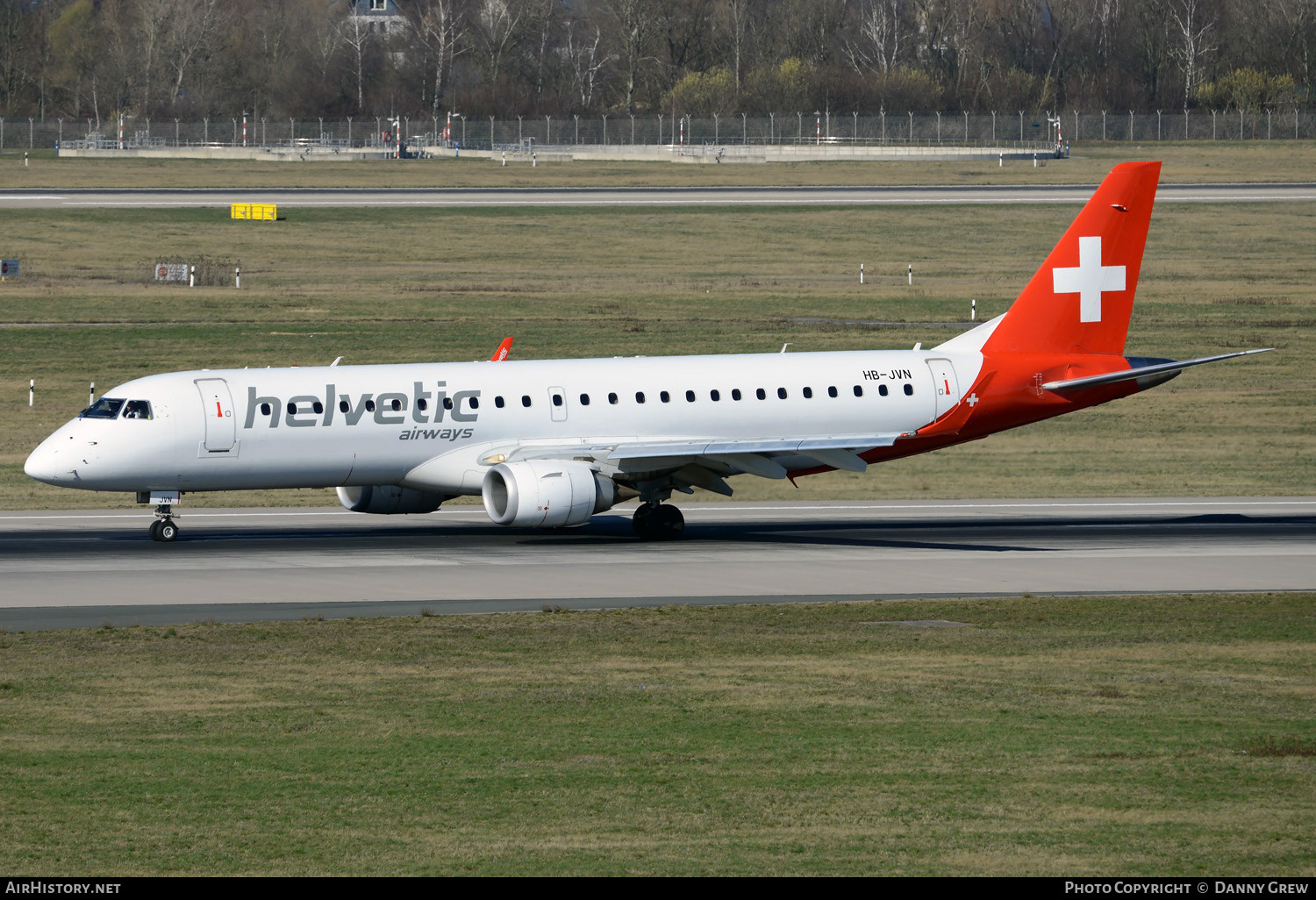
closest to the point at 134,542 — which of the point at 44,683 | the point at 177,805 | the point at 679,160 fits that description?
the point at 44,683

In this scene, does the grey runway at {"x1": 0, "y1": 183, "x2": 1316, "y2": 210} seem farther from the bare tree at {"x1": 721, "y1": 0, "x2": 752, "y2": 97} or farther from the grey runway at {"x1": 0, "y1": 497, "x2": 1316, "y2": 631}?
the bare tree at {"x1": 721, "y1": 0, "x2": 752, "y2": 97}

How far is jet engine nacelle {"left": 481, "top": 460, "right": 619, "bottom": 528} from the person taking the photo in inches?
1516

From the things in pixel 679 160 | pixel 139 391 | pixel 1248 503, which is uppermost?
pixel 679 160

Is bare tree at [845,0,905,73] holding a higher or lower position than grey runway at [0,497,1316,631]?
higher

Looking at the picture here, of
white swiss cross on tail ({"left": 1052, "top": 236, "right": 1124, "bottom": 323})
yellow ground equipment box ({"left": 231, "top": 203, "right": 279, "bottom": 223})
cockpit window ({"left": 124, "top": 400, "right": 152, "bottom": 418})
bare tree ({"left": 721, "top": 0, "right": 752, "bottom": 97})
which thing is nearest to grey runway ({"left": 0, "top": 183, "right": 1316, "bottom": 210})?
yellow ground equipment box ({"left": 231, "top": 203, "right": 279, "bottom": 223})

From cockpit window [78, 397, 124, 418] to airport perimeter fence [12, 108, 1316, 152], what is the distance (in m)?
118

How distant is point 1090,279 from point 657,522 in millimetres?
12936

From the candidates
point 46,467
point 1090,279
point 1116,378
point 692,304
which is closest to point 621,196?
point 692,304

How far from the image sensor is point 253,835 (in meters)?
16.5

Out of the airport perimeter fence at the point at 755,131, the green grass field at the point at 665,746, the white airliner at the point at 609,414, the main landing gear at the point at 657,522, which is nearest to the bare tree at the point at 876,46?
the airport perimeter fence at the point at 755,131

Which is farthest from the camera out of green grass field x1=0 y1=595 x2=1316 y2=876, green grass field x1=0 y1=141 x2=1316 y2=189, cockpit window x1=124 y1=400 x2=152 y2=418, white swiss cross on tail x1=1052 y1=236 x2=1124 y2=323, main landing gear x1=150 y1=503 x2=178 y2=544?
green grass field x1=0 y1=141 x2=1316 y2=189

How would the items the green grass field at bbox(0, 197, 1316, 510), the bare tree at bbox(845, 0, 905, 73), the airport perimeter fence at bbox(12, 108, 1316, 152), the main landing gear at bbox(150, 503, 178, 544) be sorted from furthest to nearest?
the bare tree at bbox(845, 0, 905, 73) → the airport perimeter fence at bbox(12, 108, 1316, 152) → the green grass field at bbox(0, 197, 1316, 510) → the main landing gear at bbox(150, 503, 178, 544)

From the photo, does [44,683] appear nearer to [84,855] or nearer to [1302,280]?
[84,855]
